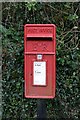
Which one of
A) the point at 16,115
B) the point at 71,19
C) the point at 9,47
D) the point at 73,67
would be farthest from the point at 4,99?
the point at 71,19

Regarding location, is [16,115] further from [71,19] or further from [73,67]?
[71,19]

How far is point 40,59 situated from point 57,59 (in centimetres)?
104

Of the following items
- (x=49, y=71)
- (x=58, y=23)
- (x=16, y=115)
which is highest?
(x=58, y=23)

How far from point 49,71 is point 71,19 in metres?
1.24

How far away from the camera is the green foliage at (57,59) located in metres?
4.96

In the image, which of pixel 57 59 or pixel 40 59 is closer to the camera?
pixel 40 59

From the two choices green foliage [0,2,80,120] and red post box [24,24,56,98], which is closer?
red post box [24,24,56,98]

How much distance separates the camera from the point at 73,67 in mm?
4973

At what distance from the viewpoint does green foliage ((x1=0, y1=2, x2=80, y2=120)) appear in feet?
16.3

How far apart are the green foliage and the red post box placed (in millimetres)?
971

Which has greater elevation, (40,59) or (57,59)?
(57,59)

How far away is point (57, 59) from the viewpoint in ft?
16.2

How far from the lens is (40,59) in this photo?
3932 mm

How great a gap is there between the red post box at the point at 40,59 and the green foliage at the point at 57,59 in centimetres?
97
